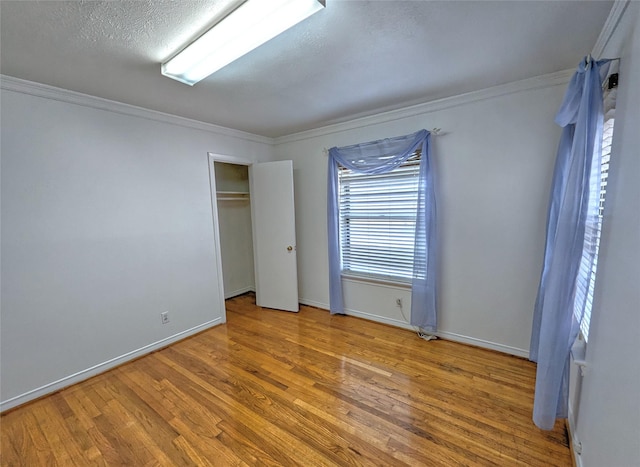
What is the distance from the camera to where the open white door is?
11.5 feet

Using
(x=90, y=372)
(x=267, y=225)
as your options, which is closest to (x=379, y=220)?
(x=267, y=225)

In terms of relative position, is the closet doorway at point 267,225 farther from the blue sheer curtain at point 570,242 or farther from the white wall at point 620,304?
the white wall at point 620,304

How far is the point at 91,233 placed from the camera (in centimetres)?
225

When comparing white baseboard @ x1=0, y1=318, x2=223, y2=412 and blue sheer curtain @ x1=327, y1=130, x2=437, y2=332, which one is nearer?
white baseboard @ x1=0, y1=318, x2=223, y2=412

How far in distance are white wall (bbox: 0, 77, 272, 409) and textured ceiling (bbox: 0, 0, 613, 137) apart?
12.7 inches

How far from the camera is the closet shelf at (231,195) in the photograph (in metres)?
3.94

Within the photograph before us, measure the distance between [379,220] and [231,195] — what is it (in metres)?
2.44

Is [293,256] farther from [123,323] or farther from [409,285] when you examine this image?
[123,323]

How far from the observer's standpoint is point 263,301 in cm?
382

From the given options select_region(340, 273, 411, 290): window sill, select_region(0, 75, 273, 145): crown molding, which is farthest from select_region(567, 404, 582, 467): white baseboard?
select_region(0, 75, 273, 145): crown molding

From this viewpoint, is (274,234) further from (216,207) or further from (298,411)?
(298,411)

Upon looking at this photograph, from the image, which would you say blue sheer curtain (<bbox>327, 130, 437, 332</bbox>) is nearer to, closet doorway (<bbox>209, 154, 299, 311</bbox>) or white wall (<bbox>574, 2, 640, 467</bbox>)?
closet doorway (<bbox>209, 154, 299, 311</bbox>)

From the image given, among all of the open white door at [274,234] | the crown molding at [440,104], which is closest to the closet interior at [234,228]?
the open white door at [274,234]

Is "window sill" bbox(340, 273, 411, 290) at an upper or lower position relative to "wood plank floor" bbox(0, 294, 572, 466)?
upper
